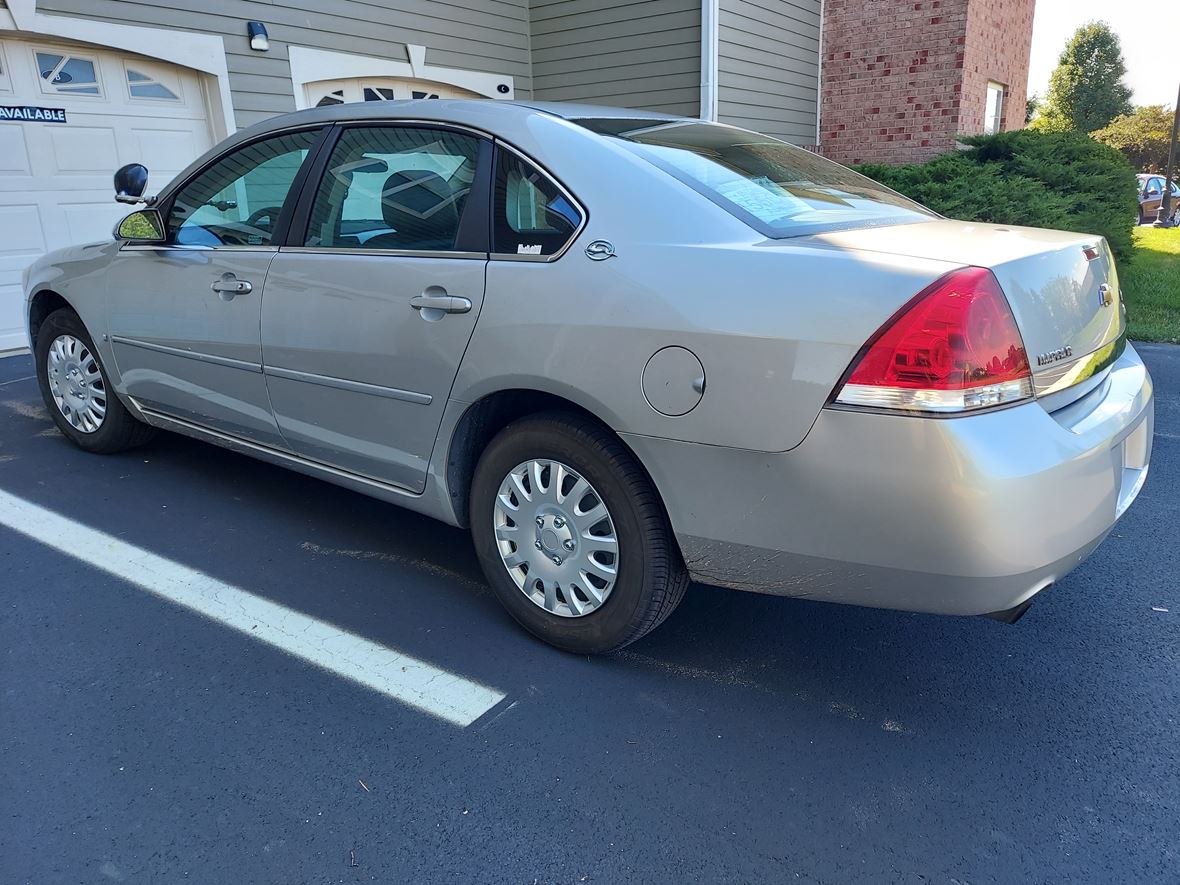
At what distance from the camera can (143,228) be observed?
3828mm

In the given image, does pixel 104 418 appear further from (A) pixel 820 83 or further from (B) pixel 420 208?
(A) pixel 820 83

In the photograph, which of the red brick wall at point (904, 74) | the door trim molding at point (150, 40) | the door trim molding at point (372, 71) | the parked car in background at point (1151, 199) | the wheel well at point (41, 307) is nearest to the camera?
the wheel well at point (41, 307)

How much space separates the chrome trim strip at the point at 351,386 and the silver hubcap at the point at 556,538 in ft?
1.36

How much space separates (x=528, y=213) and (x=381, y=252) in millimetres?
595

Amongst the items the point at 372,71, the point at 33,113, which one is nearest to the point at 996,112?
the point at 372,71

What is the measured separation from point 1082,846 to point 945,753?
0.38 meters

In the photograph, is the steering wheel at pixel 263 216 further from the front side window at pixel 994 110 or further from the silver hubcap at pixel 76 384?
the front side window at pixel 994 110

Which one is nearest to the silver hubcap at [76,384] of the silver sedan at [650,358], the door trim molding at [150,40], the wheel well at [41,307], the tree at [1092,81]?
the wheel well at [41,307]

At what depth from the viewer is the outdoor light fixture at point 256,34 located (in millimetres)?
7824

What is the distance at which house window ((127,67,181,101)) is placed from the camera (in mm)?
7371

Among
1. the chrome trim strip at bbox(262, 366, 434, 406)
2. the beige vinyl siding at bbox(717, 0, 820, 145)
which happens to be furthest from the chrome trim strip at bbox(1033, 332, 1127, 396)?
the beige vinyl siding at bbox(717, 0, 820, 145)

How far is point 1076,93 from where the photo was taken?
41125 millimetres

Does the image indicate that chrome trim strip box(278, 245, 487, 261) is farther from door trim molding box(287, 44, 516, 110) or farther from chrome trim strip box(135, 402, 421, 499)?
door trim molding box(287, 44, 516, 110)

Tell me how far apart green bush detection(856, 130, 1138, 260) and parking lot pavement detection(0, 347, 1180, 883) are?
611cm
